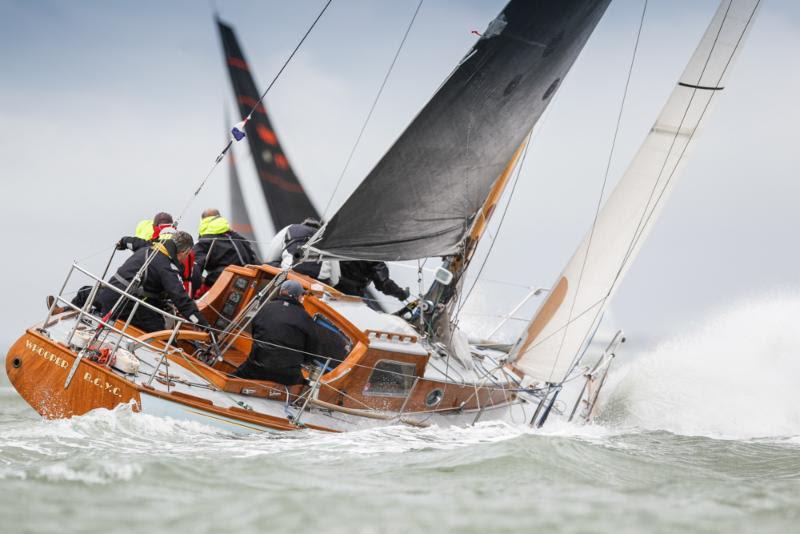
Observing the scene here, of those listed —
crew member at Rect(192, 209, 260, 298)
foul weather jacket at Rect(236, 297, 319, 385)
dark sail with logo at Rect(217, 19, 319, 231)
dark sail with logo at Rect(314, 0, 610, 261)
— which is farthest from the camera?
dark sail with logo at Rect(217, 19, 319, 231)

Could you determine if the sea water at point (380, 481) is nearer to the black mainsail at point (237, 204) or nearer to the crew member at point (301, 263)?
the crew member at point (301, 263)

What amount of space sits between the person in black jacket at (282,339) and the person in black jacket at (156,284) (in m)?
0.62

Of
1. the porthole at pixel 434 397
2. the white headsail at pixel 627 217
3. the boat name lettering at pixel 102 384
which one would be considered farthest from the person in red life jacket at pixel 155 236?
the white headsail at pixel 627 217

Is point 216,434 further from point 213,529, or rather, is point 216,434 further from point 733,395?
point 733,395

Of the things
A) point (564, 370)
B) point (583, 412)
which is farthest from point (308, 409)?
point (583, 412)

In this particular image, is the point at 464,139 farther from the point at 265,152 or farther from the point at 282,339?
the point at 265,152

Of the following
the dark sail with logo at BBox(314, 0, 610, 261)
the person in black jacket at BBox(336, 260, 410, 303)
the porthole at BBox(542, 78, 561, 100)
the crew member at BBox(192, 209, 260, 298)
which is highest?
the porthole at BBox(542, 78, 561, 100)

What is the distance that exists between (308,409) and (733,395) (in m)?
5.62

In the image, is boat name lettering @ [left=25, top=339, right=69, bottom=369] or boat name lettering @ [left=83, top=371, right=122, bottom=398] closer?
boat name lettering @ [left=83, top=371, right=122, bottom=398]

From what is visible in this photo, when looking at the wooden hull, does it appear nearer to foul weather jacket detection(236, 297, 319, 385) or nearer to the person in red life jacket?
foul weather jacket detection(236, 297, 319, 385)

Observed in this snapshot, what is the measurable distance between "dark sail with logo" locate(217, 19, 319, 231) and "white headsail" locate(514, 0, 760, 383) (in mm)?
10942

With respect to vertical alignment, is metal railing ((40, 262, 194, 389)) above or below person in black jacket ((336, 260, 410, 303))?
below

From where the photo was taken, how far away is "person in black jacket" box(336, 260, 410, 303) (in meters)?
7.95

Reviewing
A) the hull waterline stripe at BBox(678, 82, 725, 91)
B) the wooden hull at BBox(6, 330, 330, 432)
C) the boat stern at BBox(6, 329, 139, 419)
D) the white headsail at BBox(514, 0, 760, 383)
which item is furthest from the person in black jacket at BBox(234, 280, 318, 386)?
the hull waterline stripe at BBox(678, 82, 725, 91)
